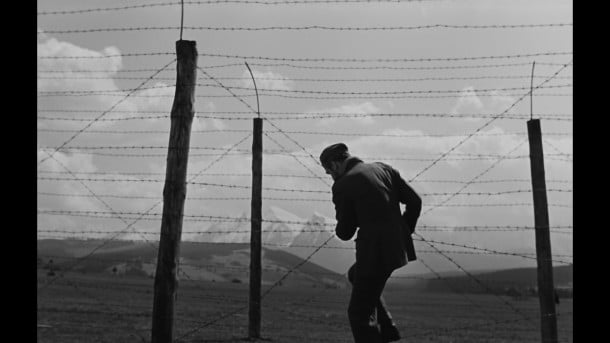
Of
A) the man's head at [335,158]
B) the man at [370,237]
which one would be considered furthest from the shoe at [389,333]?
the man's head at [335,158]

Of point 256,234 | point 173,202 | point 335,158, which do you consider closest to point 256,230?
A: point 256,234

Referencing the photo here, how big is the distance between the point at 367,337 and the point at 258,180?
576 cm

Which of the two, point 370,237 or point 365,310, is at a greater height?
point 370,237

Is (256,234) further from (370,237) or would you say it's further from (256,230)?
(370,237)

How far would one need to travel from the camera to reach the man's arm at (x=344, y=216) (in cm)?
684

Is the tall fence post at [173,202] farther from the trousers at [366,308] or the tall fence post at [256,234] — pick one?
the trousers at [366,308]

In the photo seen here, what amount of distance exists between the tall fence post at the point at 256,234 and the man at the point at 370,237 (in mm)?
5011

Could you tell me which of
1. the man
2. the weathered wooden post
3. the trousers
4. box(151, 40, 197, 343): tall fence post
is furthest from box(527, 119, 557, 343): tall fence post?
box(151, 40, 197, 343): tall fence post

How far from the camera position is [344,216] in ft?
22.5

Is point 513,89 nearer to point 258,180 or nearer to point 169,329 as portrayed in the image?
point 258,180

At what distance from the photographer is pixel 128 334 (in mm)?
12336

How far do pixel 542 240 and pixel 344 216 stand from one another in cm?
501
